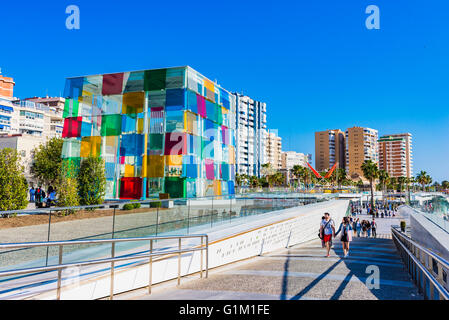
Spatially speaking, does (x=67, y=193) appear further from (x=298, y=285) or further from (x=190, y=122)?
(x=190, y=122)

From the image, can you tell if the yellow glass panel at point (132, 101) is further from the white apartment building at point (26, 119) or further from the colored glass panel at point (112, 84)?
the white apartment building at point (26, 119)

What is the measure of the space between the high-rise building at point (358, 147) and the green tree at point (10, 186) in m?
180

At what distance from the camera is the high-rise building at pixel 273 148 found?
16154cm

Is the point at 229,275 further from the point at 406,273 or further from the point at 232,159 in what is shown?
the point at 232,159

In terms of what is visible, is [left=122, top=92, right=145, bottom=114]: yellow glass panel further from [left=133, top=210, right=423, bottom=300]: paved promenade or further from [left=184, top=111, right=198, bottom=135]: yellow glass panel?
[left=133, top=210, right=423, bottom=300]: paved promenade

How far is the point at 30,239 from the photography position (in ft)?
22.7

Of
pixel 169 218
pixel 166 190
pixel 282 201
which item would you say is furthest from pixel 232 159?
pixel 169 218

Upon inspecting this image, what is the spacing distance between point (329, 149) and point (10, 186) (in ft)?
618

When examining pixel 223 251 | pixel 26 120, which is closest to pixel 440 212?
pixel 223 251

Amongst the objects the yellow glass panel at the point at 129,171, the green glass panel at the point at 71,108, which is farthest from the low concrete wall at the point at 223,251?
the green glass panel at the point at 71,108

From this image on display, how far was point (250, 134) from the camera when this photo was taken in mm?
147875

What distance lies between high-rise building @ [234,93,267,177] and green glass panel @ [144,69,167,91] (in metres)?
102

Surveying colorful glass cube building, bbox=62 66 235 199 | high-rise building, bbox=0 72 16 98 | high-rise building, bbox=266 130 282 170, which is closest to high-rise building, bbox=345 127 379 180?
high-rise building, bbox=266 130 282 170
